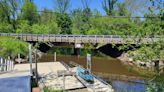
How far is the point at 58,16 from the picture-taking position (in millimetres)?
69438

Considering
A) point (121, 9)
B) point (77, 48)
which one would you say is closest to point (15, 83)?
point (77, 48)

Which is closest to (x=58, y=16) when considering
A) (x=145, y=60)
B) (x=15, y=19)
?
(x=15, y=19)

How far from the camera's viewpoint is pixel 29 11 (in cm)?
7006

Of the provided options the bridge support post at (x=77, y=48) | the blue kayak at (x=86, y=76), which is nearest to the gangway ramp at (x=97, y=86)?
the blue kayak at (x=86, y=76)

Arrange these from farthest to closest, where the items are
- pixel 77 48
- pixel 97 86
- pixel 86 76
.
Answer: pixel 77 48, pixel 86 76, pixel 97 86

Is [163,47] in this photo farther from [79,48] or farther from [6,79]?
[79,48]

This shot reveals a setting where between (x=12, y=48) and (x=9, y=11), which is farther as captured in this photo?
(x=9, y=11)

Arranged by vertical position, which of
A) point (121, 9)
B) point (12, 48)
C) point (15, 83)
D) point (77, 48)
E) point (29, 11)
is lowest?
point (15, 83)

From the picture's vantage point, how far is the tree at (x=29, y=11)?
68875 millimetres

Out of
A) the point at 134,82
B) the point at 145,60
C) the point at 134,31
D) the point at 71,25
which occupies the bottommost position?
the point at 134,82

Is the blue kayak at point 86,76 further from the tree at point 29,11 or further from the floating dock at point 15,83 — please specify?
the tree at point 29,11

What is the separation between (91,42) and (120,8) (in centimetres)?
2341

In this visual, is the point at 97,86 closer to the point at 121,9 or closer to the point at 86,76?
the point at 86,76

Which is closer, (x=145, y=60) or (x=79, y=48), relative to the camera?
(x=145, y=60)
